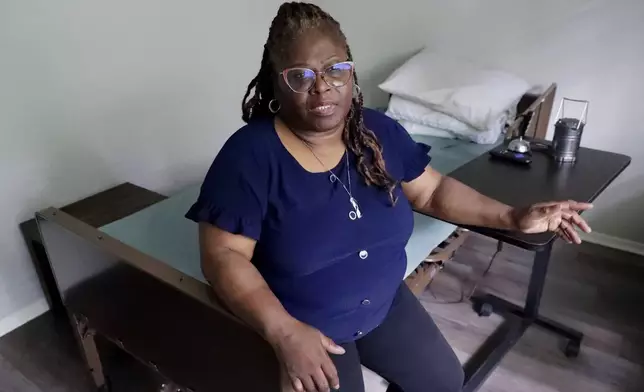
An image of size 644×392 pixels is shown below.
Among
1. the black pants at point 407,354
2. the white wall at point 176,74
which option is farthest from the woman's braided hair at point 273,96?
the white wall at point 176,74

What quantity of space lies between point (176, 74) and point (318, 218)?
146 centimetres

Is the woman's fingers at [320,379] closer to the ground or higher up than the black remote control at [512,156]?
closer to the ground

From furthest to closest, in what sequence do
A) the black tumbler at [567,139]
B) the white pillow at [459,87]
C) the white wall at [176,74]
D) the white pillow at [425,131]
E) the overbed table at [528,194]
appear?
the white pillow at [425,131]
the white pillow at [459,87]
the white wall at [176,74]
the black tumbler at [567,139]
the overbed table at [528,194]

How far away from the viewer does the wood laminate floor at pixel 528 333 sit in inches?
70.3

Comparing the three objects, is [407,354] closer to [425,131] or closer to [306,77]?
[306,77]

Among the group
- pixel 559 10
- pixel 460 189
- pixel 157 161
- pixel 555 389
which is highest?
pixel 559 10

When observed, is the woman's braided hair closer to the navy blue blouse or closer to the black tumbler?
the navy blue blouse

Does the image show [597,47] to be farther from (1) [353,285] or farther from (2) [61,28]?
(2) [61,28]

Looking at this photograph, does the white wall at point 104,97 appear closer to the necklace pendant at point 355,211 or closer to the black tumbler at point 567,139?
the necklace pendant at point 355,211

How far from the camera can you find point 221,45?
7.98 ft

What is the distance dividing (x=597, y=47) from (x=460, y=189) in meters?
1.30

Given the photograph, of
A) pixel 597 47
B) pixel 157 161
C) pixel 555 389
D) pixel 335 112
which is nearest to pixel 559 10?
pixel 597 47

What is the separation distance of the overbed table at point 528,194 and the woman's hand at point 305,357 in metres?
0.57

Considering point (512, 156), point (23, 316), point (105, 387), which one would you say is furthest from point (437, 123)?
point (23, 316)
